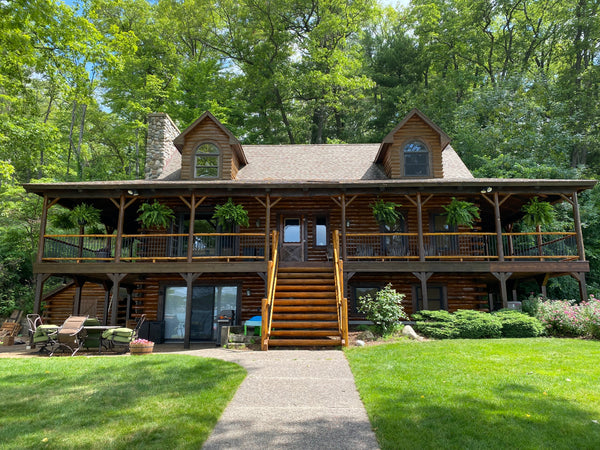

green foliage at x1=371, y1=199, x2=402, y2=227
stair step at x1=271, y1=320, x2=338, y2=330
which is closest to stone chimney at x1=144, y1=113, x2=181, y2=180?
green foliage at x1=371, y1=199, x2=402, y2=227

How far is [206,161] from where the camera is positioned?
679 inches

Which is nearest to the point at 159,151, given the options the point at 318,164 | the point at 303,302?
the point at 318,164

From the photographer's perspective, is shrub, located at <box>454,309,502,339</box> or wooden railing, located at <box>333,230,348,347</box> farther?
shrub, located at <box>454,309,502,339</box>

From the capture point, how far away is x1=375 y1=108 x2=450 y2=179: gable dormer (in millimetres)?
16766

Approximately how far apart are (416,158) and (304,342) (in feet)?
30.9

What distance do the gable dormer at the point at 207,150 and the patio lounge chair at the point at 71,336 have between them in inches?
277

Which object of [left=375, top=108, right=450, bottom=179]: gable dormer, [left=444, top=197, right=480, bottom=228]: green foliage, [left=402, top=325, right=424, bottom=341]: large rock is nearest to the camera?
[left=402, top=325, right=424, bottom=341]: large rock

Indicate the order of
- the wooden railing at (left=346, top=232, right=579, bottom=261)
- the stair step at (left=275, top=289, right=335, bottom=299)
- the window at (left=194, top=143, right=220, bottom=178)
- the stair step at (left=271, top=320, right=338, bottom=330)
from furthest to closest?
the window at (left=194, top=143, right=220, bottom=178)
the wooden railing at (left=346, top=232, right=579, bottom=261)
the stair step at (left=275, top=289, right=335, bottom=299)
the stair step at (left=271, top=320, right=338, bottom=330)

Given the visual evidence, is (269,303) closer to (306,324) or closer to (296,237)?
(306,324)

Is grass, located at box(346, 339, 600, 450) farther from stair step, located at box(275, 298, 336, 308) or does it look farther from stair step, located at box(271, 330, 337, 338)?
stair step, located at box(275, 298, 336, 308)

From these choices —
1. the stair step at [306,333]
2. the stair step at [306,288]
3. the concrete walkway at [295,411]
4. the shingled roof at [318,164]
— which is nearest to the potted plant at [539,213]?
the shingled roof at [318,164]

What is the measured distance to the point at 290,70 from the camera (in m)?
32.1

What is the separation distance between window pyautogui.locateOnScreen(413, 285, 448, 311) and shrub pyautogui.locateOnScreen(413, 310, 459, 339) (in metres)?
3.12

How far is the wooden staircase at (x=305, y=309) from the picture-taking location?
37.7 feet
